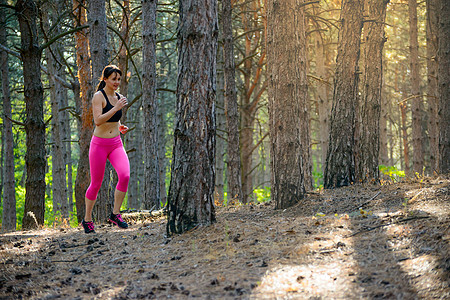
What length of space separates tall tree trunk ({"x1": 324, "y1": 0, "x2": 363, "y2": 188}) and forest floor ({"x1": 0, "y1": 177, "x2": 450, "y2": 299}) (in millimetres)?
2179

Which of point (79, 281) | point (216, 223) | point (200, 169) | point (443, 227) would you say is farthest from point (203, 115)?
point (443, 227)

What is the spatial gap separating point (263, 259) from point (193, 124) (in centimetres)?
195

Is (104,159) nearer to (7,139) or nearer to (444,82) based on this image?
(444,82)

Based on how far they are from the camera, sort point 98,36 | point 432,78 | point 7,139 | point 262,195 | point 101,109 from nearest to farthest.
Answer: point 101,109
point 98,36
point 7,139
point 432,78
point 262,195

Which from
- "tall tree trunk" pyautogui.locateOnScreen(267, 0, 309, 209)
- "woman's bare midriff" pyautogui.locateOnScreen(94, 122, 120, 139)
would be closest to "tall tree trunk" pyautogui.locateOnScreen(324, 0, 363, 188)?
"tall tree trunk" pyautogui.locateOnScreen(267, 0, 309, 209)

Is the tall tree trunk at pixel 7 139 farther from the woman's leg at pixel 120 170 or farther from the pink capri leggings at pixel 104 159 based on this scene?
the woman's leg at pixel 120 170

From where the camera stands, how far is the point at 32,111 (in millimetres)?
7910

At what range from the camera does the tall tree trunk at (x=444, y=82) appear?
29.5 ft

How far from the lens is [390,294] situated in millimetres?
2785

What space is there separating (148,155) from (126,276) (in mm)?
5486

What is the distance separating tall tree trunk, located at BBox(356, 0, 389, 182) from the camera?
8664mm

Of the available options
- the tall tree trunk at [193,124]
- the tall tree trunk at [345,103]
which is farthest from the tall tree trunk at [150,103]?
the tall tree trunk at [193,124]

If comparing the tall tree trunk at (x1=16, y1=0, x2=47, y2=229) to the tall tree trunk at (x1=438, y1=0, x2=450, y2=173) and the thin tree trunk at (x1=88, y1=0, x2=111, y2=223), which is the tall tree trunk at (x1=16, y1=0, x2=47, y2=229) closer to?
the thin tree trunk at (x1=88, y1=0, x2=111, y2=223)

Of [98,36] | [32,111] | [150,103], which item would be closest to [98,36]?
[98,36]
